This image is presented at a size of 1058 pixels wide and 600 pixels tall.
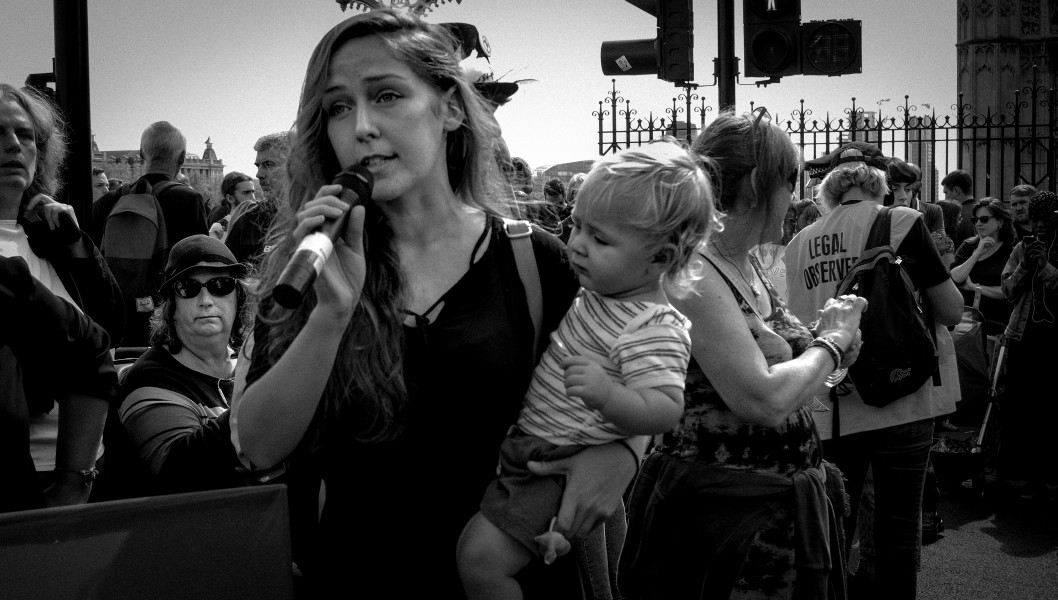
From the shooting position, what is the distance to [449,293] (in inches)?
69.5

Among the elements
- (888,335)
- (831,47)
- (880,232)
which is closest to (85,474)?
(888,335)

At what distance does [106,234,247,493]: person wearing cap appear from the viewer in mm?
2564

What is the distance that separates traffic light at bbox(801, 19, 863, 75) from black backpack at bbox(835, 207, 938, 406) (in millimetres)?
3400

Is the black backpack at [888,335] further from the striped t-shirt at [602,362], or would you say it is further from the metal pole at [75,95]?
the metal pole at [75,95]

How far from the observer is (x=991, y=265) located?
8523 millimetres

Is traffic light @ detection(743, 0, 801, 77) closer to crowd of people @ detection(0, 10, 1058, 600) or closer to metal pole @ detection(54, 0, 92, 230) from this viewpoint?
crowd of people @ detection(0, 10, 1058, 600)

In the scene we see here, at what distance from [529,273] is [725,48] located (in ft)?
17.9

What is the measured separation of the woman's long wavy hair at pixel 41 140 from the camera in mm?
3193

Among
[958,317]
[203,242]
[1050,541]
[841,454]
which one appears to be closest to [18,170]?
[203,242]

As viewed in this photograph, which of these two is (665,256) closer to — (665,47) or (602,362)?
(602,362)

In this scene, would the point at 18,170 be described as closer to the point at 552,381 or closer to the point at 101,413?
the point at 101,413

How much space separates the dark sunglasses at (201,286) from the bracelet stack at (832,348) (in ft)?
6.09

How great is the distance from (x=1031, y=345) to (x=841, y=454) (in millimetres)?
3315

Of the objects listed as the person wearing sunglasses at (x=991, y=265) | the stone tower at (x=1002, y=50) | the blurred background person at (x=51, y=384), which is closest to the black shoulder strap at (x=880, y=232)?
the blurred background person at (x=51, y=384)
